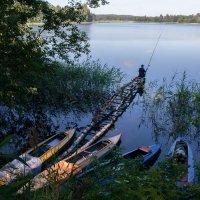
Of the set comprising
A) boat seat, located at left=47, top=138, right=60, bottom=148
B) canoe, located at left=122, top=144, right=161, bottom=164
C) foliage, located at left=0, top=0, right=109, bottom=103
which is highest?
foliage, located at left=0, top=0, right=109, bottom=103

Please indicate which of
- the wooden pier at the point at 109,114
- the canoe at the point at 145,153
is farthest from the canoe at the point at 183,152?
the wooden pier at the point at 109,114

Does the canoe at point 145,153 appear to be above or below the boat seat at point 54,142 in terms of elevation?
above

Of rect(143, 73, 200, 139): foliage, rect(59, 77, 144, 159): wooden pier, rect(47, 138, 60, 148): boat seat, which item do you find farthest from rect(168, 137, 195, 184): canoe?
rect(47, 138, 60, 148): boat seat

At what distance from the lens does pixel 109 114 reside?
22188 mm

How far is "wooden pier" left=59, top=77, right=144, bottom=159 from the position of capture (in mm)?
18062

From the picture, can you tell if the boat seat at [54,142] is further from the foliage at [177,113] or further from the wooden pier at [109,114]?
the foliage at [177,113]

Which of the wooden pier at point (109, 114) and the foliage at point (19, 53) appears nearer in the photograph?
the foliage at point (19, 53)

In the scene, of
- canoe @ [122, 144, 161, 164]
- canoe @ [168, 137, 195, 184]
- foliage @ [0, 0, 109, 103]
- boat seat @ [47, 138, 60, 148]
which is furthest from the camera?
boat seat @ [47, 138, 60, 148]

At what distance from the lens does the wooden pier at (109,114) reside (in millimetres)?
18062

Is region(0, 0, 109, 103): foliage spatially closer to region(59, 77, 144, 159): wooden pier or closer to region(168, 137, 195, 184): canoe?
region(59, 77, 144, 159): wooden pier

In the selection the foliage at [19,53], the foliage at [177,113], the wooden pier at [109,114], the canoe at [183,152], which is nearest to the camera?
the canoe at [183,152]

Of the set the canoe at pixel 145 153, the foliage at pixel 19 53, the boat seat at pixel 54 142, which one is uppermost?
the foliage at pixel 19 53

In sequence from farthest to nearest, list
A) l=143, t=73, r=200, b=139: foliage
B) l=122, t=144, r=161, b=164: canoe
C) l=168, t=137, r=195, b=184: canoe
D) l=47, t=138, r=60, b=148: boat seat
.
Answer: l=143, t=73, r=200, b=139: foliage, l=47, t=138, r=60, b=148: boat seat, l=122, t=144, r=161, b=164: canoe, l=168, t=137, r=195, b=184: canoe

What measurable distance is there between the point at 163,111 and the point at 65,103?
24.6 feet
